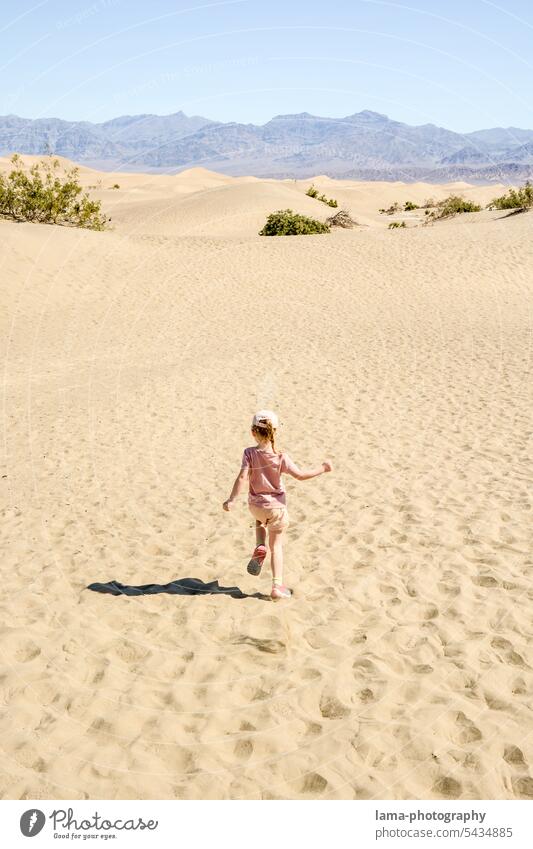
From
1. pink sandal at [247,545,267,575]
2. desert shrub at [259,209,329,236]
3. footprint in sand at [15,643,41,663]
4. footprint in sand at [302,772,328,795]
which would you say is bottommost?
footprint in sand at [15,643,41,663]

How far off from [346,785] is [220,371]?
11633 mm

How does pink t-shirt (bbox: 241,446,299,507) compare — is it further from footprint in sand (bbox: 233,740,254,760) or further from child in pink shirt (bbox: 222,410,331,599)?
footprint in sand (bbox: 233,740,254,760)

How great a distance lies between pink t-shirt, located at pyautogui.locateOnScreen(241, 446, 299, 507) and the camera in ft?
18.6

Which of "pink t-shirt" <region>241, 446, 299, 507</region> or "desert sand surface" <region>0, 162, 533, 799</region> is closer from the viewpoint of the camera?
"desert sand surface" <region>0, 162, 533, 799</region>

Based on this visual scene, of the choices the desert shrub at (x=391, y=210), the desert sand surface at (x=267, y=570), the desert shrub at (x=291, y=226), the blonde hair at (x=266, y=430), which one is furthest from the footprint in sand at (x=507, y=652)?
the desert shrub at (x=391, y=210)

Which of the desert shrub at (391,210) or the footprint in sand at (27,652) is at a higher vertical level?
the desert shrub at (391,210)

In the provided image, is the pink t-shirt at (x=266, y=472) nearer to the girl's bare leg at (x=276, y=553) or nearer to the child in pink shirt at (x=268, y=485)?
the child in pink shirt at (x=268, y=485)

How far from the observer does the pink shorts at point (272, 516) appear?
18.9 feet

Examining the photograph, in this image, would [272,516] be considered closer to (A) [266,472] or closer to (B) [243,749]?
(A) [266,472]

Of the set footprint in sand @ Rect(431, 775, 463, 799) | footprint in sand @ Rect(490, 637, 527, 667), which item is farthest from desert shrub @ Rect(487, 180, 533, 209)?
footprint in sand @ Rect(431, 775, 463, 799)

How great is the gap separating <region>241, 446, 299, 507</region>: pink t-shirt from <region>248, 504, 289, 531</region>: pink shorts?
0.13 feet

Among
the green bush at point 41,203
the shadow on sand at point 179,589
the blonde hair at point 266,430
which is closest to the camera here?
the blonde hair at point 266,430

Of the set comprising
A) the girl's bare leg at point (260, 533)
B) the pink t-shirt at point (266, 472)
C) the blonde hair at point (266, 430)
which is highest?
the blonde hair at point (266, 430)

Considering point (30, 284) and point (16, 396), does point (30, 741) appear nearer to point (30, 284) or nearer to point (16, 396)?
point (16, 396)
